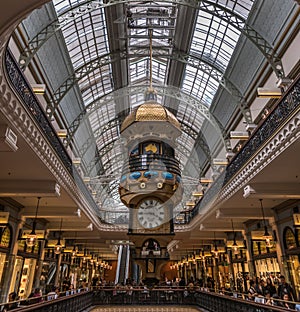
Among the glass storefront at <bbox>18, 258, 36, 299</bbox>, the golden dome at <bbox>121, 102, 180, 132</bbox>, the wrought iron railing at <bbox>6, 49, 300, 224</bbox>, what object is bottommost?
the glass storefront at <bbox>18, 258, 36, 299</bbox>

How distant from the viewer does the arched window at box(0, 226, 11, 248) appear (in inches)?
450

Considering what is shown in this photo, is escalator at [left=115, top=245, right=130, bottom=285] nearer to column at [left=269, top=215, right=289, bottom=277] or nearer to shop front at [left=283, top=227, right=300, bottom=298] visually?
column at [left=269, top=215, right=289, bottom=277]

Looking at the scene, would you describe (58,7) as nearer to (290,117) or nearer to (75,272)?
(290,117)

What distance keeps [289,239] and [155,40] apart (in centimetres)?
1259

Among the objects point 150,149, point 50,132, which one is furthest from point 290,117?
point 50,132

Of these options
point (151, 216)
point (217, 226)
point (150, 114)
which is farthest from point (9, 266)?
point (217, 226)

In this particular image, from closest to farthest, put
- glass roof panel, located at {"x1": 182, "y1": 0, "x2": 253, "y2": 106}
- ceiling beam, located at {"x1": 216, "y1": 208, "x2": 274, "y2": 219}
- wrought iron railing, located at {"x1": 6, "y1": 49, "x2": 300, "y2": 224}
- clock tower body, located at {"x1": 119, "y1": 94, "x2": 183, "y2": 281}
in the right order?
wrought iron railing, located at {"x1": 6, "y1": 49, "x2": 300, "y2": 224}
clock tower body, located at {"x1": 119, "y1": 94, "x2": 183, "y2": 281}
ceiling beam, located at {"x1": 216, "y1": 208, "x2": 274, "y2": 219}
glass roof panel, located at {"x1": 182, "y1": 0, "x2": 253, "y2": 106}

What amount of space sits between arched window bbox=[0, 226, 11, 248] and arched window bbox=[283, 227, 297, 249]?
10782 mm

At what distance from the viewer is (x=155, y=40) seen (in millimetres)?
17531

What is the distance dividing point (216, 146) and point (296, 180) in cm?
1148

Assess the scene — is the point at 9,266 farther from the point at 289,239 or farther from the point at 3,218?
the point at 289,239

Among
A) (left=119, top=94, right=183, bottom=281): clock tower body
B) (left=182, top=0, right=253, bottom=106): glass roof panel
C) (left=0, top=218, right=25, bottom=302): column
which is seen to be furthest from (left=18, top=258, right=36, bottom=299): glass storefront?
(left=182, top=0, right=253, bottom=106): glass roof panel

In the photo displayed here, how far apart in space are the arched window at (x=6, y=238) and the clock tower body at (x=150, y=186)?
21.0ft

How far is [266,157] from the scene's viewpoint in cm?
727
